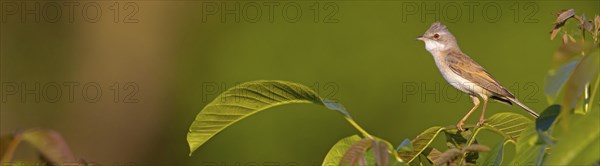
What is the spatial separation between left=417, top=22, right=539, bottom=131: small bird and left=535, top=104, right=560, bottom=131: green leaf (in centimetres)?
245

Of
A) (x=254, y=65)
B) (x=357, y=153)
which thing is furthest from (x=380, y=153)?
(x=254, y=65)

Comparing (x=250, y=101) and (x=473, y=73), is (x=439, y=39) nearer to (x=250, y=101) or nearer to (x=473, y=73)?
(x=473, y=73)

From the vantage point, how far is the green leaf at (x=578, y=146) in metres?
0.86

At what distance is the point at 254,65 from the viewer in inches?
257

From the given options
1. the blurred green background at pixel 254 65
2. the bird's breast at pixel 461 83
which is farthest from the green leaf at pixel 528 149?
the blurred green background at pixel 254 65

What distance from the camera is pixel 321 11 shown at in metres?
6.49

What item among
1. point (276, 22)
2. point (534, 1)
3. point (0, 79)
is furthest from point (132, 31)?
point (534, 1)

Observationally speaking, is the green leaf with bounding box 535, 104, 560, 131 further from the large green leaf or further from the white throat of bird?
the white throat of bird

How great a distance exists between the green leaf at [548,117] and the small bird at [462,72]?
245 centimetres

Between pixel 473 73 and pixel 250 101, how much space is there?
9.40 feet

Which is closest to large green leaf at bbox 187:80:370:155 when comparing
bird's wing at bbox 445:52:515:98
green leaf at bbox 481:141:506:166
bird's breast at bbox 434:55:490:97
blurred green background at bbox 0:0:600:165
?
green leaf at bbox 481:141:506:166

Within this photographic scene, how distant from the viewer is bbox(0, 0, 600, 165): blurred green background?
6086mm

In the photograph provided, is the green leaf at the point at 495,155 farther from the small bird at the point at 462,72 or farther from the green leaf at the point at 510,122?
the small bird at the point at 462,72

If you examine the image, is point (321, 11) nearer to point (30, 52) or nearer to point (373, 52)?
point (373, 52)
